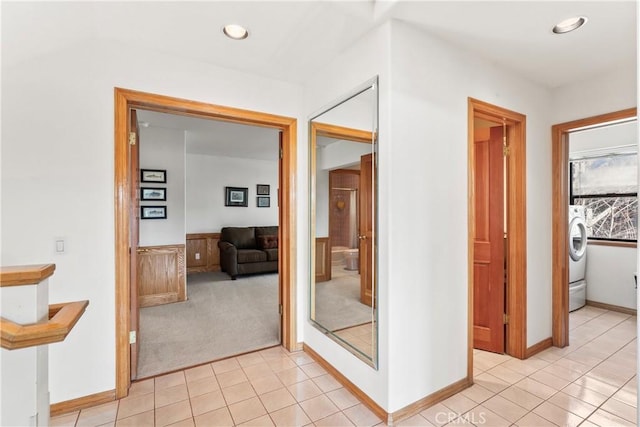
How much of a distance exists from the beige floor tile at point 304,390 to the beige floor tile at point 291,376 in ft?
0.17

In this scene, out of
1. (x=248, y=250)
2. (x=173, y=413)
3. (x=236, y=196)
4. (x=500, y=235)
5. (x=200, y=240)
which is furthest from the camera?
(x=236, y=196)

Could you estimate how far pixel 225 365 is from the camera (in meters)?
2.56

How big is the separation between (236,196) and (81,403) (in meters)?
5.20

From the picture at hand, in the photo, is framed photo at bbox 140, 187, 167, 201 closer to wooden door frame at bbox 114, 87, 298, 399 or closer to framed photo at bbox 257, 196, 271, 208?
wooden door frame at bbox 114, 87, 298, 399

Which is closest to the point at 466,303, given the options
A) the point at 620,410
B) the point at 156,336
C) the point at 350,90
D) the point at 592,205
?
the point at 620,410

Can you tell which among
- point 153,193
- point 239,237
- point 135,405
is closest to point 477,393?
point 135,405

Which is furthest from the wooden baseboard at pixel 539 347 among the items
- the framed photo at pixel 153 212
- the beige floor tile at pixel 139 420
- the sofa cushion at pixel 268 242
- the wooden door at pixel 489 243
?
the framed photo at pixel 153 212

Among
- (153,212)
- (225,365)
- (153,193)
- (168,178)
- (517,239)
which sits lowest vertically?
(225,365)

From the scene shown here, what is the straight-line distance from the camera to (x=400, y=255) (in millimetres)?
1866

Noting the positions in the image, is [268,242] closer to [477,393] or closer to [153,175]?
[153,175]

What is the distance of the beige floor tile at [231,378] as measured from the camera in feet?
7.50

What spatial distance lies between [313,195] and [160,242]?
2876 millimetres

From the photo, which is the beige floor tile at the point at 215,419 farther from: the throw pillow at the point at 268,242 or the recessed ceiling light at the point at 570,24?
the throw pillow at the point at 268,242

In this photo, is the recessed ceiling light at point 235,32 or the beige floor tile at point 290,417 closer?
the beige floor tile at point 290,417
